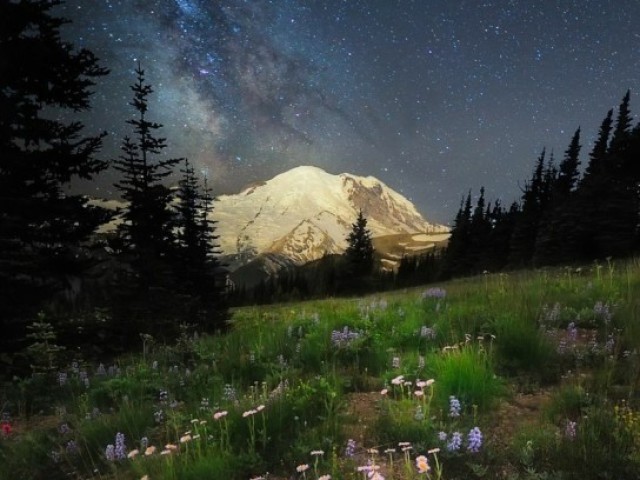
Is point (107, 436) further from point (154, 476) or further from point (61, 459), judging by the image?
point (154, 476)

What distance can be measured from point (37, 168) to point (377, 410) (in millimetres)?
12202

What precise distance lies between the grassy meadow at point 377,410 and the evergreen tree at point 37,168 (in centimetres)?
460

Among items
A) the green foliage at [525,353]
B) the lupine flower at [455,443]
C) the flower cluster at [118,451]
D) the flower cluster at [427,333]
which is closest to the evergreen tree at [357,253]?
the flower cluster at [427,333]

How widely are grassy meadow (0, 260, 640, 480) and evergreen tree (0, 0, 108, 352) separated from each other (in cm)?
460

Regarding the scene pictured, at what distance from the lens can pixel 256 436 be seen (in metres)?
3.31

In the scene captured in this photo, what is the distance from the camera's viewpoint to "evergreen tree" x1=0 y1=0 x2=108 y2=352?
32.7 feet

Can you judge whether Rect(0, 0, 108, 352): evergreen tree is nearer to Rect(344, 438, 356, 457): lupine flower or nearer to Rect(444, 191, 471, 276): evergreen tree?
Rect(344, 438, 356, 457): lupine flower

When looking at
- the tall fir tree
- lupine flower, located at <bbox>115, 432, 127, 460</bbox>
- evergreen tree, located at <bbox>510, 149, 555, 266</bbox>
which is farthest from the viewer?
evergreen tree, located at <bbox>510, 149, 555, 266</bbox>

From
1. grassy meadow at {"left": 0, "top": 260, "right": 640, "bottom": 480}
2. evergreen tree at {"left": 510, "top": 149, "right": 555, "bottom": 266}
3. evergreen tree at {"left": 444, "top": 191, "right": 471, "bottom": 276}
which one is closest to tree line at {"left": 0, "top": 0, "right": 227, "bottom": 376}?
grassy meadow at {"left": 0, "top": 260, "right": 640, "bottom": 480}

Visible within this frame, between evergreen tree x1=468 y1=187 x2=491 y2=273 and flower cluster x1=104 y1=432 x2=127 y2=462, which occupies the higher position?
evergreen tree x1=468 y1=187 x2=491 y2=273

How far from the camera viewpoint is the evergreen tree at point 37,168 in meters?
9.95

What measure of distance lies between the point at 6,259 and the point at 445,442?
10426 millimetres

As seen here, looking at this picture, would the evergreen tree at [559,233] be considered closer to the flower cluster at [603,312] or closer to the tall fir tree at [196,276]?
the tall fir tree at [196,276]

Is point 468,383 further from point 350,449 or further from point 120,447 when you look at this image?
point 120,447
